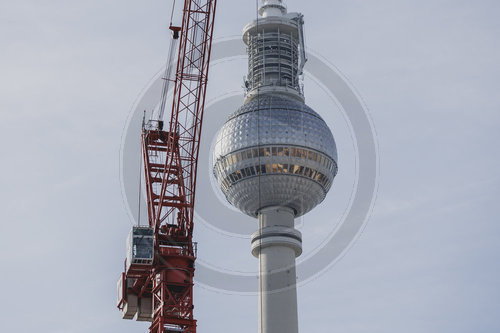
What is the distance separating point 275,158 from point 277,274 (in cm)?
2048

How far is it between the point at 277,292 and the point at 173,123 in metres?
39.0

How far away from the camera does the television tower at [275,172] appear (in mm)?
147500

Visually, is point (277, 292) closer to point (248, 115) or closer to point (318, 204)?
point (318, 204)

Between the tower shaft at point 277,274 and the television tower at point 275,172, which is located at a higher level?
the television tower at point 275,172

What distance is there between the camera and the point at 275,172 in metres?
155

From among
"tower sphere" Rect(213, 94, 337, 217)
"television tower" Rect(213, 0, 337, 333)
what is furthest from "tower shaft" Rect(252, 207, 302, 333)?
"tower sphere" Rect(213, 94, 337, 217)

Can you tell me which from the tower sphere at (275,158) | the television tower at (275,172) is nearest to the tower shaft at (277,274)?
the television tower at (275,172)

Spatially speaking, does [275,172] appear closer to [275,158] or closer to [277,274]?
[275,158]

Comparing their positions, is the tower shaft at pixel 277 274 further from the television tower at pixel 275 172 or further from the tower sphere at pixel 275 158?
the tower sphere at pixel 275 158

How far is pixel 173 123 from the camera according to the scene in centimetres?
12125

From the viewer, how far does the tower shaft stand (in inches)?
5679

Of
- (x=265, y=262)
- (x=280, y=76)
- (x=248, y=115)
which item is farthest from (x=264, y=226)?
(x=280, y=76)

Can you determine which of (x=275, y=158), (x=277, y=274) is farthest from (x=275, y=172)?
(x=277, y=274)

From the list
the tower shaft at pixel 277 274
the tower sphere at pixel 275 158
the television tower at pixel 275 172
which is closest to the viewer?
the tower shaft at pixel 277 274
